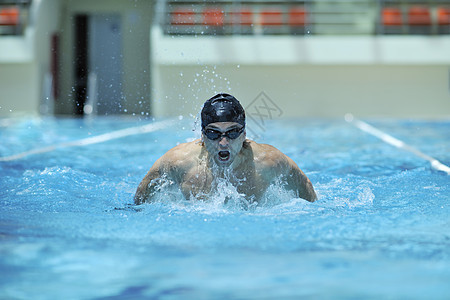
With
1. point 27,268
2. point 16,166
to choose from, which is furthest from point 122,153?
point 27,268

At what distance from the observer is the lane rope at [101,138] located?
631 cm

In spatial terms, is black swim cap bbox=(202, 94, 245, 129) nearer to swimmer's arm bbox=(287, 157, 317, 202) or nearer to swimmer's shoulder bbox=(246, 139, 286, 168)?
swimmer's shoulder bbox=(246, 139, 286, 168)

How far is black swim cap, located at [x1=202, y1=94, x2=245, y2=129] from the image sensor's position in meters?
3.18

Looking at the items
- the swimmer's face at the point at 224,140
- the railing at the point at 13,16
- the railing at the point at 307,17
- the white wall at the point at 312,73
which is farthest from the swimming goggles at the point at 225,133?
the railing at the point at 13,16

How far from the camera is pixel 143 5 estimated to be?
14602 millimetres

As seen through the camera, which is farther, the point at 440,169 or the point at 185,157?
the point at 440,169

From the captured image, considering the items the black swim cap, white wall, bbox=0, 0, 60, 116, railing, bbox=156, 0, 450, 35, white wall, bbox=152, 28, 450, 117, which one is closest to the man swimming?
the black swim cap

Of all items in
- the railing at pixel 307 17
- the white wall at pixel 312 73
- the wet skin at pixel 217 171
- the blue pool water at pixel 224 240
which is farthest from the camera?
the railing at pixel 307 17

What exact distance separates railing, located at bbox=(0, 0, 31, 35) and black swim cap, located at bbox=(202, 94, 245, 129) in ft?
33.6

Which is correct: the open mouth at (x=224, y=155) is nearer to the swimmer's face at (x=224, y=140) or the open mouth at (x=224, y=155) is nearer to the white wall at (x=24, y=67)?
the swimmer's face at (x=224, y=140)

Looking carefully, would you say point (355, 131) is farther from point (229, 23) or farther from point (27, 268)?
point (27, 268)

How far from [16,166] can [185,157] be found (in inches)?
101

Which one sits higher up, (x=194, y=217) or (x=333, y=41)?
(x=333, y=41)

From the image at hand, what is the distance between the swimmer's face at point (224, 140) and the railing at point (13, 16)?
10295 mm
